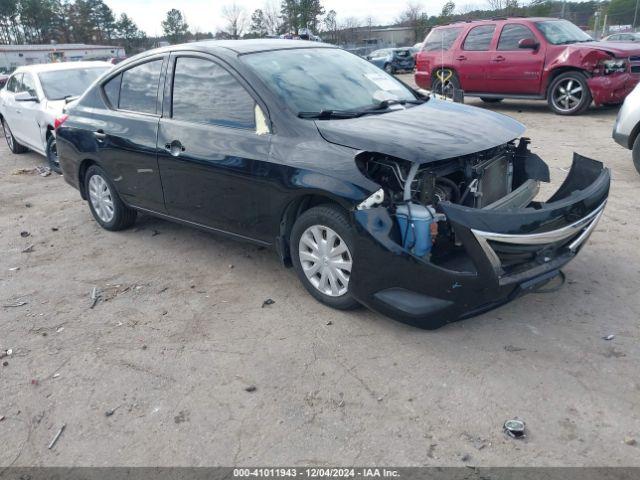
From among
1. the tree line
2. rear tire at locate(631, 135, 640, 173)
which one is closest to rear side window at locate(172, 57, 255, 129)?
rear tire at locate(631, 135, 640, 173)

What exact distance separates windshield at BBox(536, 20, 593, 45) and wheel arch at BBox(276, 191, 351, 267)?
915cm

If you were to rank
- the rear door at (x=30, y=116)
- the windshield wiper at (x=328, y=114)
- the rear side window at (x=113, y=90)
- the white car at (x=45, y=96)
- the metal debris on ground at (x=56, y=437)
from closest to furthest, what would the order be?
1. the metal debris on ground at (x=56, y=437)
2. the windshield wiper at (x=328, y=114)
3. the rear side window at (x=113, y=90)
4. the white car at (x=45, y=96)
5. the rear door at (x=30, y=116)

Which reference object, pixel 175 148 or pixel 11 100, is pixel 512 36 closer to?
pixel 175 148

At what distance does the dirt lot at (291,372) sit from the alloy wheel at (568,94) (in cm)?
674

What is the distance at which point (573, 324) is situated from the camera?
3664mm

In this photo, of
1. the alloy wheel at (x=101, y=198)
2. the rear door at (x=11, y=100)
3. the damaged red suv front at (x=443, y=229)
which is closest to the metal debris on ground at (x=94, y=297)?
the alloy wheel at (x=101, y=198)

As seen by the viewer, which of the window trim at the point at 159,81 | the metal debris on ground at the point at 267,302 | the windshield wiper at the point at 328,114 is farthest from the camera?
the window trim at the point at 159,81

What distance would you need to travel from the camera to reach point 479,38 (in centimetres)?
1209

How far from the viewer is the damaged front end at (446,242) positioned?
3201 millimetres

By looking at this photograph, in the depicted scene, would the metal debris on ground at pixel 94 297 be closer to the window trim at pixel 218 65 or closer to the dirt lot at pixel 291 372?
the dirt lot at pixel 291 372

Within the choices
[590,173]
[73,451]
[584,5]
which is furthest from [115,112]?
[584,5]

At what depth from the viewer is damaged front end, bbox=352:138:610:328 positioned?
320 cm

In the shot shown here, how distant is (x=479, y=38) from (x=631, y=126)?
21.1ft

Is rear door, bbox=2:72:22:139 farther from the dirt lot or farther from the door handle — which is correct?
the door handle
